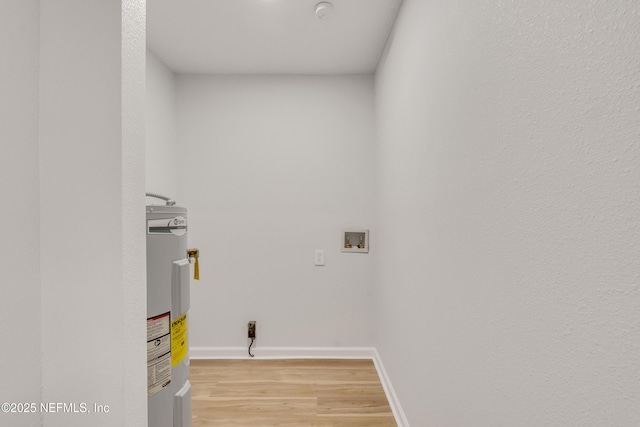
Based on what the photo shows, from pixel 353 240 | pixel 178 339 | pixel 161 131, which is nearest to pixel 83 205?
pixel 178 339

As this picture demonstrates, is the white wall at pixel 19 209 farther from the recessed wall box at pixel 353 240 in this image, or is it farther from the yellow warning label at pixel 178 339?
the recessed wall box at pixel 353 240

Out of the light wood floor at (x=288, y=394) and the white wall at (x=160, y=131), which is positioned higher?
the white wall at (x=160, y=131)

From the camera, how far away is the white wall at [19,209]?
0.65 metres

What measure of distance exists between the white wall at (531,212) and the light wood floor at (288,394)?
2.37ft

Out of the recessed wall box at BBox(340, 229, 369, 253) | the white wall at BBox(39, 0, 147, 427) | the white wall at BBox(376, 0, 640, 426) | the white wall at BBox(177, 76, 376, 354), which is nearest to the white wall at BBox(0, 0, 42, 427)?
the white wall at BBox(39, 0, 147, 427)

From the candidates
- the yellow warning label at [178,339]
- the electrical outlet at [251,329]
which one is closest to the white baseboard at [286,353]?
the electrical outlet at [251,329]

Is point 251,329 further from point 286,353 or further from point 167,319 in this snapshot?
point 167,319

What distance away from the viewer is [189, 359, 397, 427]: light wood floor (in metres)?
1.83

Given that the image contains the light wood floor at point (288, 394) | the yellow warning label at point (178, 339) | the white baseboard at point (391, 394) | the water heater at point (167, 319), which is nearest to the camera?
the water heater at point (167, 319)

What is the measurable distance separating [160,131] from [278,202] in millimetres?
1120

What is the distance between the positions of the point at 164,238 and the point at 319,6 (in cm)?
158

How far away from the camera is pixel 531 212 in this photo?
64cm

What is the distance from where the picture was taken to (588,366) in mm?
507

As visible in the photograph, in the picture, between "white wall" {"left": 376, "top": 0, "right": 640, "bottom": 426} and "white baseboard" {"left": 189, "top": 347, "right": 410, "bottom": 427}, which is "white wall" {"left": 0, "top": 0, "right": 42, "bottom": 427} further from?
"white baseboard" {"left": 189, "top": 347, "right": 410, "bottom": 427}
